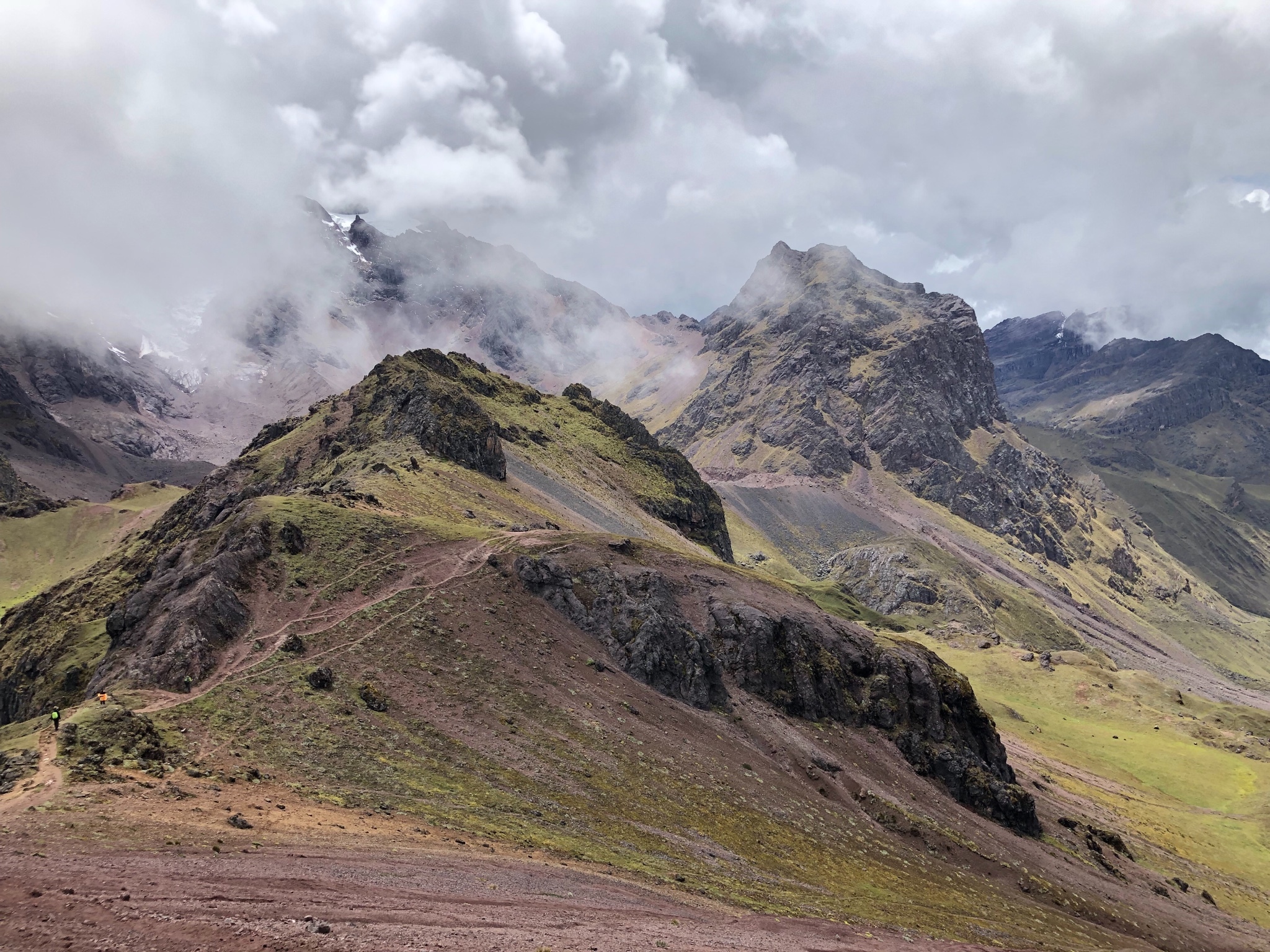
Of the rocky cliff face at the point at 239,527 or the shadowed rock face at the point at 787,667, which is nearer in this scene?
the rocky cliff face at the point at 239,527

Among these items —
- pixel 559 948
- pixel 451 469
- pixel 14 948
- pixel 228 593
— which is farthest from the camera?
pixel 451 469

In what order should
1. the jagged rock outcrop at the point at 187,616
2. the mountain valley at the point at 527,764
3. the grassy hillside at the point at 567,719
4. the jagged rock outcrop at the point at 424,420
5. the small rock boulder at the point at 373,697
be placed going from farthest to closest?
the jagged rock outcrop at the point at 424,420 < the small rock boulder at the point at 373,697 < the jagged rock outcrop at the point at 187,616 < the grassy hillside at the point at 567,719 < the mountain valley at the point at 527,764

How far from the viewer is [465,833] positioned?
127ft

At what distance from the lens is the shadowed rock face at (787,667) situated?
235ft

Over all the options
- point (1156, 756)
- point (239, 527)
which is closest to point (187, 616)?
point (239, 527)

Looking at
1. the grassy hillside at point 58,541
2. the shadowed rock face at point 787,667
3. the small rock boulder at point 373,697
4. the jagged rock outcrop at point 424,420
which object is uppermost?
the jagged rock outcrop at point 424,420

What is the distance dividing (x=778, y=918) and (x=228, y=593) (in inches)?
1750

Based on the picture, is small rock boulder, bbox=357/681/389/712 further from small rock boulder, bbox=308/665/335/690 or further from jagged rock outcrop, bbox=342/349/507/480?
jagged rock outcrop, bbox=342/349/507/480

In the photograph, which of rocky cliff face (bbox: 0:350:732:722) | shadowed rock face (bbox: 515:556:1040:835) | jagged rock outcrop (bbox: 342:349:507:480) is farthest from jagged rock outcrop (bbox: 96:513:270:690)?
jagged rock outcrop (bbox: 342:349:507:480)

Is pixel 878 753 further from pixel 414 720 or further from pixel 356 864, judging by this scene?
pixel 356 864

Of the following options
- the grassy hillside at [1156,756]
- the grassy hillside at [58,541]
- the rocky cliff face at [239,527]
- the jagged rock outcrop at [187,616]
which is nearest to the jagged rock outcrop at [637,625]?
the rocky cliff face at [239,527]

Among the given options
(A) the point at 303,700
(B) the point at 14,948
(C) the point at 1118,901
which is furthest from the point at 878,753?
(B) the point at 14,948

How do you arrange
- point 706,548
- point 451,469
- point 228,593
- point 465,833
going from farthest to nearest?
point 706,548 < point 451,469 < point 228,593 < point 465,833

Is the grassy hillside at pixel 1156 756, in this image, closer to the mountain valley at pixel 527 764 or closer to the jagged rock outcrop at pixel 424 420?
the mountain valley at pixel 527 764
